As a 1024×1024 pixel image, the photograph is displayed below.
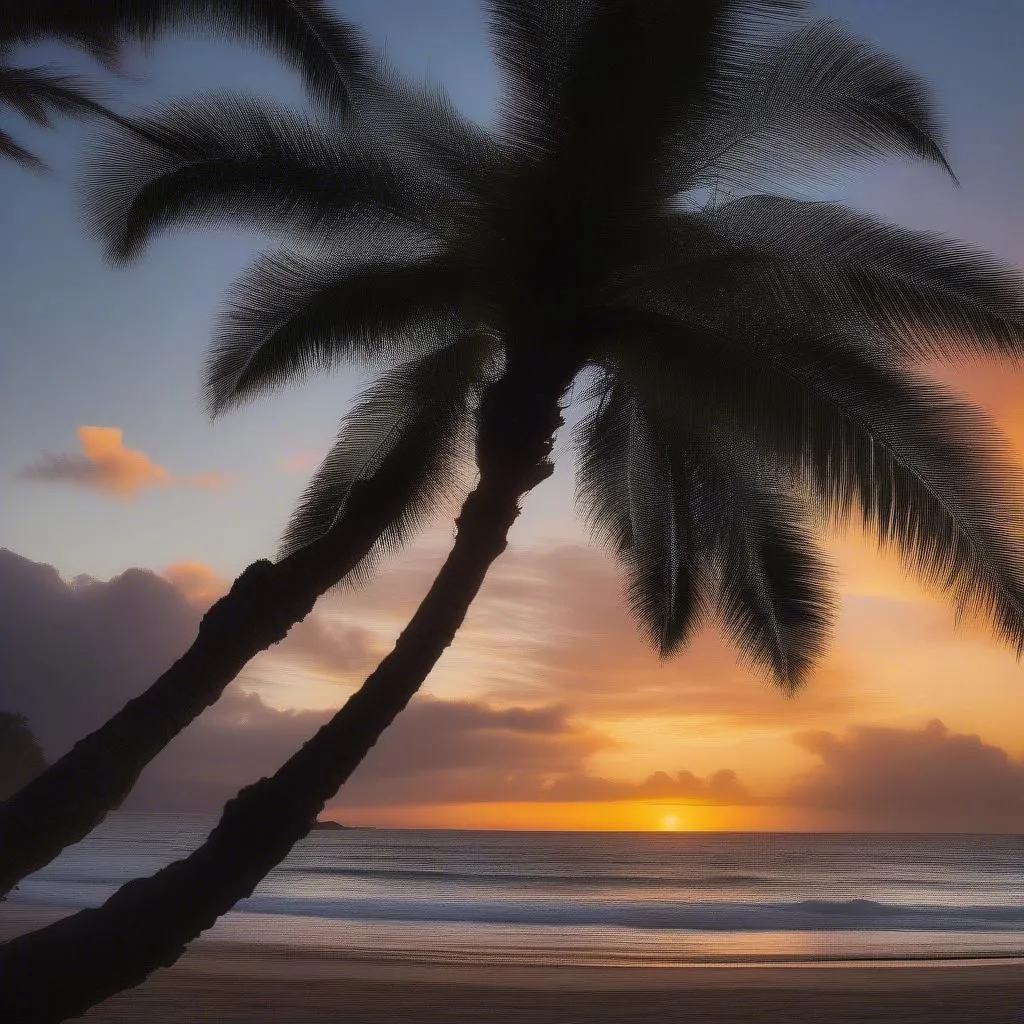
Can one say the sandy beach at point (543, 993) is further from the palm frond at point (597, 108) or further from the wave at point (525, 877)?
the wave at point (525, 877)

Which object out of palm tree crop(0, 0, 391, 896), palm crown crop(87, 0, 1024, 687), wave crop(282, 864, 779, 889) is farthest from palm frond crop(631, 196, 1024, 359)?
wave crop(282, 864, 779, 889)

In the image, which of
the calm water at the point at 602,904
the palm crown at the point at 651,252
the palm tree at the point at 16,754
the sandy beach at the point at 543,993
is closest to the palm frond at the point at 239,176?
the palm crown at the point at 651,252

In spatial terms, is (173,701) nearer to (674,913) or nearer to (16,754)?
(674,913)

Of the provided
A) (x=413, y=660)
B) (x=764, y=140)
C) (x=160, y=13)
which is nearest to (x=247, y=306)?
(x=160, y=13)

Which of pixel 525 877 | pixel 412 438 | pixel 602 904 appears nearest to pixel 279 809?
pixel 412 438

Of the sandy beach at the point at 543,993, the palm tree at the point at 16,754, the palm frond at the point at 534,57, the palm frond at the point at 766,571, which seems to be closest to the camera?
the palm frond at the point at 534,57

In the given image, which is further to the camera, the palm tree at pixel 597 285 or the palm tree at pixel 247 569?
the palm tree at pixel 597 285

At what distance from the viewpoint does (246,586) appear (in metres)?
6.46

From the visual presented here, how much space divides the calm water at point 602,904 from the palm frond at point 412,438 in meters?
10.8

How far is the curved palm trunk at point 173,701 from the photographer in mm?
5629

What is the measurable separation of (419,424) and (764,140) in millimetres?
3111

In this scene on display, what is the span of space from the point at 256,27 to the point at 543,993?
34.8 ft

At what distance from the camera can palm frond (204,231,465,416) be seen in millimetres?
7504

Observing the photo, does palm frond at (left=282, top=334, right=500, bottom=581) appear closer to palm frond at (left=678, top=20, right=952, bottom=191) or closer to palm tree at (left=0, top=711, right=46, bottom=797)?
palm frond at (left=678, top=20, right=952, bottom=191)
